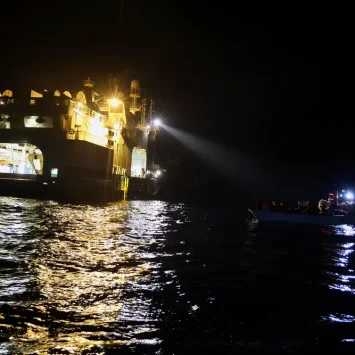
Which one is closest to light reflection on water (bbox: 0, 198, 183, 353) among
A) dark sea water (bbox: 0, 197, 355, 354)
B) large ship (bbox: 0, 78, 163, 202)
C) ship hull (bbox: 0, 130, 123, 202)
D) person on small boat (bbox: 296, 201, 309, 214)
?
dark sea water (bbox: 0, 197, 355, 354)

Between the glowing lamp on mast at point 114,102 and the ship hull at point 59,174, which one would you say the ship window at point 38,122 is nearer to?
the ship hull at point 59,174

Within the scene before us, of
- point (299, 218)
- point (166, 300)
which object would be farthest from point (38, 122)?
point (166, 300)

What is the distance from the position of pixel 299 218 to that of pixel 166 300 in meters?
22.9

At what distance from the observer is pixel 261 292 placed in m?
8.01

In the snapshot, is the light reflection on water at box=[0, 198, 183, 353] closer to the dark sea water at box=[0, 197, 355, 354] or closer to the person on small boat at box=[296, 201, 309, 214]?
the dark sea water at box=[0, 197, 355, 354]

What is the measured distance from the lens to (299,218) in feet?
90.7

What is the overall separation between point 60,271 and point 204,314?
4137 mm

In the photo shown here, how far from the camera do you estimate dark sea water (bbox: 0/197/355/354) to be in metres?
5.16

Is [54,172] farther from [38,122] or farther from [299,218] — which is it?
[299,218]

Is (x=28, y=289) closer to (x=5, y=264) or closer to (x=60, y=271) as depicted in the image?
(x=60, y=271)

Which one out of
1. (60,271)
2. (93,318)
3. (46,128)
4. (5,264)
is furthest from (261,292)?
(46,128)

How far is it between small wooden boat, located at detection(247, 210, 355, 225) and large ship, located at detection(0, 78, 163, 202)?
85.5 ft

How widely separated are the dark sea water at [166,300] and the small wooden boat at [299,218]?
14140mm

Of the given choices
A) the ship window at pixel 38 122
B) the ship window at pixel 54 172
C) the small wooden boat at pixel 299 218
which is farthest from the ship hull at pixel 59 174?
the small wooden boat at pixel 299 218
